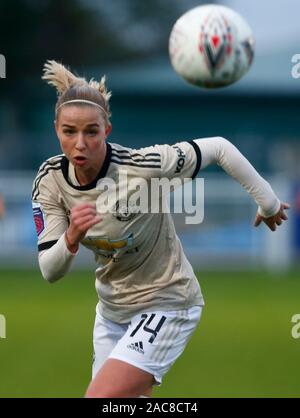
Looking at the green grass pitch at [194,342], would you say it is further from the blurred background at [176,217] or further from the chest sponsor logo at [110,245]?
the chest sponsor logo at [110,245]

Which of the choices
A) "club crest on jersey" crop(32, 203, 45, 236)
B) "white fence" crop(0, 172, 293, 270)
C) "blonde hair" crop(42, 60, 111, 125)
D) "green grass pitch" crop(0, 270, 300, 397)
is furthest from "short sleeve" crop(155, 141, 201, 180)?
"white fence" crop(0, 172, 293, 270)

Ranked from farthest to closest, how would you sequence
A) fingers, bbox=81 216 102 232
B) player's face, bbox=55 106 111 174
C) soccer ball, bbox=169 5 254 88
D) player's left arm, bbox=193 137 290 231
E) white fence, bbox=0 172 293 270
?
white fence, bbox=0 172 293 270 < soccer ball, bbox=169 5 254 88 < player's left arm, bbox=193 137 290 231 < player's face, bbox=55 106 111 174 < fingers, bbox=81 216 102 232

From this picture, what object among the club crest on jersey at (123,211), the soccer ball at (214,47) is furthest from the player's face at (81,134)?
the soccer ball at (214,47)

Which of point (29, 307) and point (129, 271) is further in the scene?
point (29, 307)

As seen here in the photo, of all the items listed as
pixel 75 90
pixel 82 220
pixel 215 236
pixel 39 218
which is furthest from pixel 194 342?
pixel 215 236

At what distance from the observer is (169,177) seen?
6.52 metres

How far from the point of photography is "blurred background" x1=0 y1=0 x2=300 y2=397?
34.0 ft

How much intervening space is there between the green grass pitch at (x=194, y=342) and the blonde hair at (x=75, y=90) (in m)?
2.95

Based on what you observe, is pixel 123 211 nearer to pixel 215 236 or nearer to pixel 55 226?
pixel 55 226

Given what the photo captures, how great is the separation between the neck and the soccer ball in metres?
1.32

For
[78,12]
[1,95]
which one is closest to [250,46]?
[1,95]

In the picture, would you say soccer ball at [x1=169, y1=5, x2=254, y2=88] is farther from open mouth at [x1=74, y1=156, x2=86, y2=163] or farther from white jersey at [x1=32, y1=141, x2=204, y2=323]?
open mouth at [x1=74, y1=156, x2=86, y2=163]
